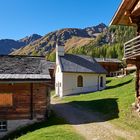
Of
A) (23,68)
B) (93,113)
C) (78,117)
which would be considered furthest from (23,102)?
(93,113)

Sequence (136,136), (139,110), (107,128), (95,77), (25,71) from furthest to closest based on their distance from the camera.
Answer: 1. (95,77)
2. (25,71)
3. (139,110)
4. (107,128)
5. (136,136)

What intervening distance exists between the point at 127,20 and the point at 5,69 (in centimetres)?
1123

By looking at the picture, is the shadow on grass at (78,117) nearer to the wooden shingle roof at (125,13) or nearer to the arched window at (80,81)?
the wooden shingle roof at (125,13)

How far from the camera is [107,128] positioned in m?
21.8

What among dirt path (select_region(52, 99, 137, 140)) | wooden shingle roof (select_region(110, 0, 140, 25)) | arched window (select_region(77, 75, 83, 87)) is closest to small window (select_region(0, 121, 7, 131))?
dirt path (select_region(52, 99, 137, 140))

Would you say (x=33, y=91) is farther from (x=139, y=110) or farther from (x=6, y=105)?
(x=139, y=110)

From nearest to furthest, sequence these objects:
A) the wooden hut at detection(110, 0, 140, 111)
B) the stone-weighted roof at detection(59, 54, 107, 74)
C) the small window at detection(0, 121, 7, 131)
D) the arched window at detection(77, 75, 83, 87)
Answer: the wooden hut at detection(110, 0, 140, 111), the small window at detection(0, 121, 7, 131), the stone-weighted roof at detection(59, 54, 107, 74), the arched window at detection(77, 75, 83, 87)

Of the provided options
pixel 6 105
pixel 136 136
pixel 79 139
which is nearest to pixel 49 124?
pixel 6 105

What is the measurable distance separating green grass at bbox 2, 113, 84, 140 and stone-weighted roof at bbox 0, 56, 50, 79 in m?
3.74

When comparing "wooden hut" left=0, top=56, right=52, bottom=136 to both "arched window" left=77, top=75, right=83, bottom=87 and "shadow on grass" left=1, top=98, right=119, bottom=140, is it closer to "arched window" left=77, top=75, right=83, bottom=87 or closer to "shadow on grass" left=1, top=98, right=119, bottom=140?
"shadow on grass" left=1, top=98, right=119, bottom=140

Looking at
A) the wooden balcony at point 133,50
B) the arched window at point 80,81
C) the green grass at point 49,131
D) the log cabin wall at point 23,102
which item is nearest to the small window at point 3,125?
the log cabin wall at point 23,102

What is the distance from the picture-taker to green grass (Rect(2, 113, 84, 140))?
20.7 metres

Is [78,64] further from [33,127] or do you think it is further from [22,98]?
[33,127]

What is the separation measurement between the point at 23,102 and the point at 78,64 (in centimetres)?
2737
